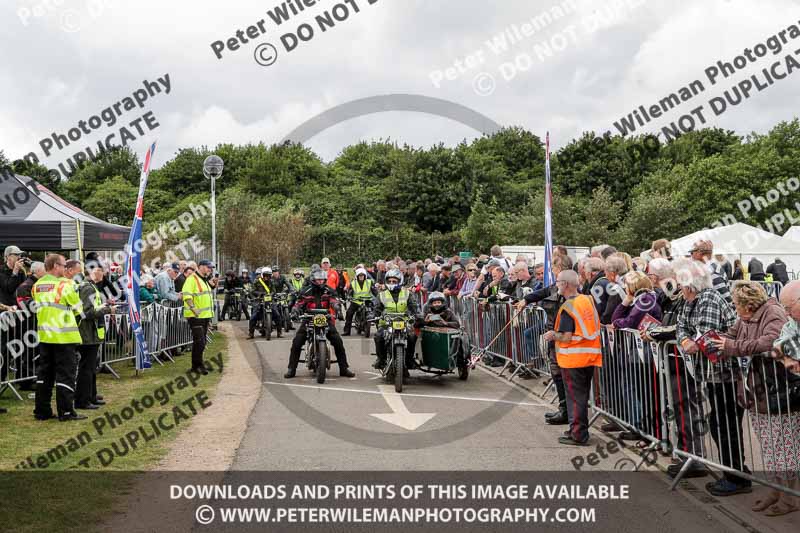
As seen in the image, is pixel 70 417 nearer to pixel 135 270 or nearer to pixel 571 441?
pixel 135 270

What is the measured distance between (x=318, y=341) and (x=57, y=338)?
14.6 ft

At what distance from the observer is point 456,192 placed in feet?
178

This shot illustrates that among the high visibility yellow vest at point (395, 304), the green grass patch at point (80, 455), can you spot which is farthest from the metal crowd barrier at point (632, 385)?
the green grass patch at point (80, 455)

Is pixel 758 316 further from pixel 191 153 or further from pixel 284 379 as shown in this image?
pixel 191 153

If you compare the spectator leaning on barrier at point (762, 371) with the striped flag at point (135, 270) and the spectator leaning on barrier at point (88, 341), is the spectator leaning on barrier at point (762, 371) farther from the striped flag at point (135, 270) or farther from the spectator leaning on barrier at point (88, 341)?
the striped flag at point (135, 270)

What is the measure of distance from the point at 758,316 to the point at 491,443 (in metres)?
3.25

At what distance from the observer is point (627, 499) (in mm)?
6113

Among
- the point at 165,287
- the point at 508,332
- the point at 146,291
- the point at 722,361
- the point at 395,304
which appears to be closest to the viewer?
the point at 722,361

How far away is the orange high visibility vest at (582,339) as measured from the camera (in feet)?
26.7

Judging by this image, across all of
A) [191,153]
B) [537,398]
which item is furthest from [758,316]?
[191,153]

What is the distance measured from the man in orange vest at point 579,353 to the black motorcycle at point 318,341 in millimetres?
5373

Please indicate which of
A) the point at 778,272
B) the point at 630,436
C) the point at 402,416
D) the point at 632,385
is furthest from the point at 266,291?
the point at 778,272

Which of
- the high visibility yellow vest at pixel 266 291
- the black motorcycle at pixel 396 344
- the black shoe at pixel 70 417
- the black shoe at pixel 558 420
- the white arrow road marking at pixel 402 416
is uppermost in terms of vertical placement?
the high visibility yellow vest at pixel 266 291

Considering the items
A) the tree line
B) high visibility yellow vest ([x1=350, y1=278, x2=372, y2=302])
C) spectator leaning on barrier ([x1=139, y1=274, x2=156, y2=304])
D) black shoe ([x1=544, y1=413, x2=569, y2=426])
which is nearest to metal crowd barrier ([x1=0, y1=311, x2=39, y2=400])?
spectator leaning on barrier ([x1=139, y1=274, x2=156, y2=304])
